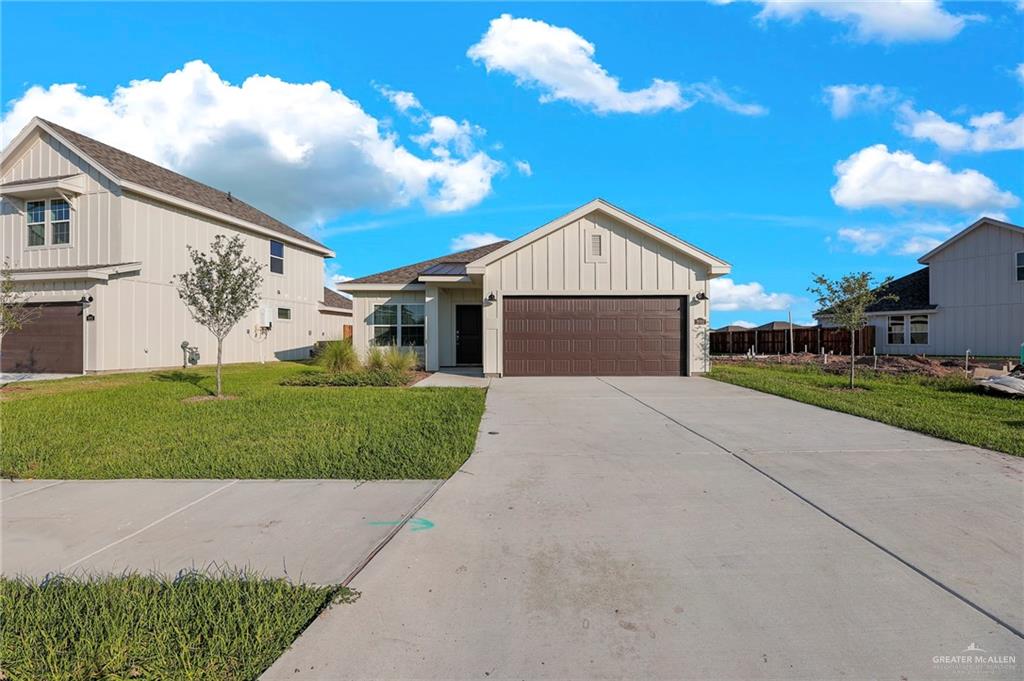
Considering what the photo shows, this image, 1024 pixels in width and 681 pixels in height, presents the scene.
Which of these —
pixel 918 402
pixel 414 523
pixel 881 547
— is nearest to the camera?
pixel 881 547

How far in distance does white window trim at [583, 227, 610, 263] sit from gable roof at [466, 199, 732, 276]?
482 millimetres

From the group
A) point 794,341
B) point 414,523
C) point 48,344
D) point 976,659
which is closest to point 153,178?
Answer: point 48,344

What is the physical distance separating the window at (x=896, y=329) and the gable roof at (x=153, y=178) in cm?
3008

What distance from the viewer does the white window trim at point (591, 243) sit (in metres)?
14.6

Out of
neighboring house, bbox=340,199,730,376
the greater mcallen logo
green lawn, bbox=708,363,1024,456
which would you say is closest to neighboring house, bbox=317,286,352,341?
neighboring house, bbox=340,199,730,376

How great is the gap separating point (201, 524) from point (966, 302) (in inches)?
1199

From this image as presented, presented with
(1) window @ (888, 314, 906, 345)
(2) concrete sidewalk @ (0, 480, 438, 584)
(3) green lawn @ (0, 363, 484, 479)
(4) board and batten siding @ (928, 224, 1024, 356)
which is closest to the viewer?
(2) concrete sidewalk @ (0, 480, 438, 584)

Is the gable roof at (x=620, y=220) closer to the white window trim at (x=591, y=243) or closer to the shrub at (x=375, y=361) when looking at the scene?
the white window trim at (x=591, y=243)

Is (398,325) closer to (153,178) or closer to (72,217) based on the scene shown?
(153,178)

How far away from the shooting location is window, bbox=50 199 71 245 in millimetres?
16500

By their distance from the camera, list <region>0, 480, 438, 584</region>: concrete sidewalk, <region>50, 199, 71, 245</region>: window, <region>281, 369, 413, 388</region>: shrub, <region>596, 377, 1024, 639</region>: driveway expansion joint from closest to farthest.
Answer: <region>596, 377, 1024, 639</region>: driveway expansion joint, <region>0, 480, 438, 584</region>: concrete sidewalk, <region>281, 369, 413, 388</region>: shrub, <region>50, 199, 71, 245</region>: window

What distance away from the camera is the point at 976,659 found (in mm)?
2383

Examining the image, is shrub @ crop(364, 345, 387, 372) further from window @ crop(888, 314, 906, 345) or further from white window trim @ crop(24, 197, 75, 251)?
window @ crop(888, 314, 906, 345)

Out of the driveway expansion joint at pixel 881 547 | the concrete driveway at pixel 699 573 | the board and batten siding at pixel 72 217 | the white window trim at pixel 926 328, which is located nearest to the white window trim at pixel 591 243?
the driveway expansion joint at pixel 881 547
